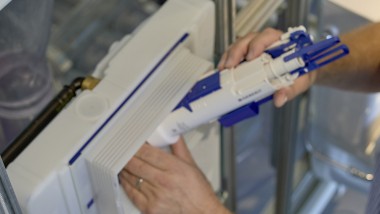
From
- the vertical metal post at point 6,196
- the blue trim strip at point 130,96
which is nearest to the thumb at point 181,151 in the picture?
the blue trim strip at point 130,96

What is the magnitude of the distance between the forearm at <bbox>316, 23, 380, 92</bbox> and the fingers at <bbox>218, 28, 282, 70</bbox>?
0.65 feet

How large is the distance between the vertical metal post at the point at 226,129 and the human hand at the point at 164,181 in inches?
6.9

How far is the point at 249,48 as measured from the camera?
876mm

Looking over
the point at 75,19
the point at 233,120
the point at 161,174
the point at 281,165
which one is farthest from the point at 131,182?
the point at 281,165

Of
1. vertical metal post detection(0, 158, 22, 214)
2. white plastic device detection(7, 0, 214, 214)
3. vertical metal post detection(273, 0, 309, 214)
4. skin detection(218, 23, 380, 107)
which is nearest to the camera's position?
vertical metal post detection(0, 158, 22, 214)

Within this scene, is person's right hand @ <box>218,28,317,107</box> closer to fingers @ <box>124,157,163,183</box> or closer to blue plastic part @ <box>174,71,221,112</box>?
blue plastic part @ <box>174,71,221,112</box>

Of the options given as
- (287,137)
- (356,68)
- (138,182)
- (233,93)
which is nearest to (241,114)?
(233,93)

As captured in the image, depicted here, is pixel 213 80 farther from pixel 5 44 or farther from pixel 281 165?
pixel 281 165

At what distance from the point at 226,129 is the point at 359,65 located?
23cm

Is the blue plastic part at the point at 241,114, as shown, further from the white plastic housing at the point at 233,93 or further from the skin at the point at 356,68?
the skin at the point at 356,68

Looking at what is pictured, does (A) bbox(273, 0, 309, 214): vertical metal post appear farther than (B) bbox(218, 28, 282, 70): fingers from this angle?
Yes

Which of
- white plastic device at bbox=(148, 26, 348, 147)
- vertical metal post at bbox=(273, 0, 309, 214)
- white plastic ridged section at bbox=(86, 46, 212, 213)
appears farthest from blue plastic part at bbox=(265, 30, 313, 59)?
vertical metal post at bbox=(273, 0, 309, 214)

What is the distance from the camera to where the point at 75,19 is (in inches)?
42.0

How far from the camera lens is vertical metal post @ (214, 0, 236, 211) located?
0.95 meters
